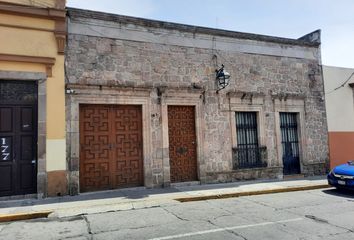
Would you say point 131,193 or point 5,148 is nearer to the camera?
point 5,148

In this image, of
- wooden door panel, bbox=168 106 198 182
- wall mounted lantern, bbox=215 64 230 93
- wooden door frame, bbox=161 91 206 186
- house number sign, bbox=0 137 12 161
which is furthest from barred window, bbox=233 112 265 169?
house number sign, bbox=0 137 12 161

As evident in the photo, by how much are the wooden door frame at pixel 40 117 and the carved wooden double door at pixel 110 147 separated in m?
1.02

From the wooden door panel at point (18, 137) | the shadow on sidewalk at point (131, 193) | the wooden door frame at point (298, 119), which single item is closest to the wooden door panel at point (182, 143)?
the shadow on sidewalk at point (131, 193)

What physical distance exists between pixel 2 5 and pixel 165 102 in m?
5.28

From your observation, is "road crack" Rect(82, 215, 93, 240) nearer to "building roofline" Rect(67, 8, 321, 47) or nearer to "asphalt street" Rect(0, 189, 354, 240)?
"asphalt street" Rect(0, 189, 354, 240)

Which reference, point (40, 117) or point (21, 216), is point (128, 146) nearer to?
point (40, 117)

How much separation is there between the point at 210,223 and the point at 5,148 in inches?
229

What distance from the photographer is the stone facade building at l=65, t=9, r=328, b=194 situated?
8820 millimetres

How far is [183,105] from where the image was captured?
10039 millimetres

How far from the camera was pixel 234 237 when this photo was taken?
15.5ft

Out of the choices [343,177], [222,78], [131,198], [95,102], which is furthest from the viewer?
[222,78]

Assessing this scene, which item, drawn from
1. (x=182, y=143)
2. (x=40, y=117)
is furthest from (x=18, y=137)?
(x=182, y=143)

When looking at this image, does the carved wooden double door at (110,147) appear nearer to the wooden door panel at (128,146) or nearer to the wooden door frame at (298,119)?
the wooden door panel at (128,146)

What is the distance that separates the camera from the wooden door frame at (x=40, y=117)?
7.89m
